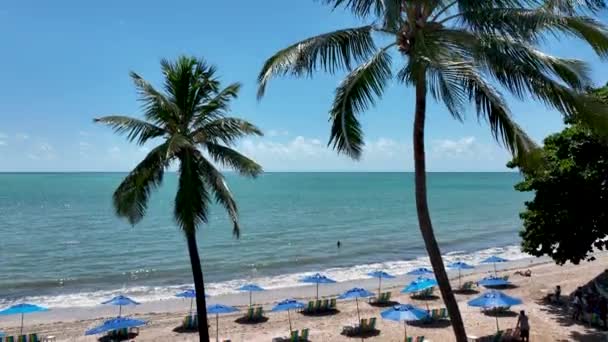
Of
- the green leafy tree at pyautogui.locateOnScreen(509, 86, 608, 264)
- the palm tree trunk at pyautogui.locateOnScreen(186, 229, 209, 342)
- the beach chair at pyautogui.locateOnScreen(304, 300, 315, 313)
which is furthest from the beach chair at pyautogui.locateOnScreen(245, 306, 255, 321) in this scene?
the green leafy tree at pyautogui.locateOnScreen(509, 86, 608, 264)

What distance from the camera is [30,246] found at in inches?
1684

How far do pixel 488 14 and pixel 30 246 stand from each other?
146ft

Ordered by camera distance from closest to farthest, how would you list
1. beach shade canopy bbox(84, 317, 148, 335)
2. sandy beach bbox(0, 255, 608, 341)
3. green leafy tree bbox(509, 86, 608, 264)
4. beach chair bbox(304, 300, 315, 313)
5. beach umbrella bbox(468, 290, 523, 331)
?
1. green leafy tree bbox(509, 86, 608, 264)
2. beach shade canopy bbox(84, 317, 148, 335)
3. beach umbrella bbox(468, 290, 523, 331)
4. sandy beach bbox(0, 255, 608, 341)
5. beach chair bbox(304, 300, 315, 313)

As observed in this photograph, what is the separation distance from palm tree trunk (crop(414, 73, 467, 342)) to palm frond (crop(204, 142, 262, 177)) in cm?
386

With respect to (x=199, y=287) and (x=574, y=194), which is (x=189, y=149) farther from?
(x=574, y=194)

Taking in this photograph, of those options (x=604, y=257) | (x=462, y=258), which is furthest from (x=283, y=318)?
(x=604, y=257)

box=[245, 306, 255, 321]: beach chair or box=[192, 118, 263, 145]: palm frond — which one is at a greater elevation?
box=[192, 118, 263, 145]: palm frond

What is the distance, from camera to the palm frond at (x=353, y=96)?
8227mm

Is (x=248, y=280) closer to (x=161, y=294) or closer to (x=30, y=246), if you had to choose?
(x=161, y=294)

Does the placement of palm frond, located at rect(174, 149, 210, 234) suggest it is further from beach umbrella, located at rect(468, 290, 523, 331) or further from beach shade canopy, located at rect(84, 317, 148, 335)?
beach umbrella, located at rect(468, 290, 523, 331)

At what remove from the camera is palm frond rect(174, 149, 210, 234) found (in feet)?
32.6

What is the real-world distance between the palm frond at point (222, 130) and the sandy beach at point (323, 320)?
9.10 meters

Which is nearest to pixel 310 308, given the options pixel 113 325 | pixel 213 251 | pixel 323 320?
pixel 323 320

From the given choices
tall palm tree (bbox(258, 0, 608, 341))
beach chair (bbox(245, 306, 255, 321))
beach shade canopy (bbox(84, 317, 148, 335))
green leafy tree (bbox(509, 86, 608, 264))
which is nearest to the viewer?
tall palm tree (bbox(258, 0, 608, 341))
